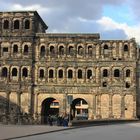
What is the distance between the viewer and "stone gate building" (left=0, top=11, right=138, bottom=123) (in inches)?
2505

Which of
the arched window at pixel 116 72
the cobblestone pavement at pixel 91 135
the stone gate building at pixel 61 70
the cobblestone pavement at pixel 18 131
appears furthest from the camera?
the arched window at pixel 116 72

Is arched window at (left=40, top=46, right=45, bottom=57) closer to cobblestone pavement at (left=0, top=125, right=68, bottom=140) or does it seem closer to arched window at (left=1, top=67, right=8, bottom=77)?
arched window at (left=1, top=67, right=8, bottom=77)

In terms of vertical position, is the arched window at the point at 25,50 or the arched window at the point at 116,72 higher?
the arched window at the point at 25,50

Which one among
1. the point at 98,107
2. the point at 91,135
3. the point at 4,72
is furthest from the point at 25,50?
the point at 91,135

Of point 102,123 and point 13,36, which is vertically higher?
point 13,36

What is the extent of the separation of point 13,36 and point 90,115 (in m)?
16.2

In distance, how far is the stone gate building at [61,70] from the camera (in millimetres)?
63625

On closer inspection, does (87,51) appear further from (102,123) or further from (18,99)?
(102,123)

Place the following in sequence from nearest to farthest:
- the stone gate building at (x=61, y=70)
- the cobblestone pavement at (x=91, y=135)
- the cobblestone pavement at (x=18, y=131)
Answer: the cobblestone pavement at (x=91, y=135) → the cobblestone pavement at (x=18, y=131) → the stone gate building at (x=61, y=70)

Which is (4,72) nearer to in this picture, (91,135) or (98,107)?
(98,107)

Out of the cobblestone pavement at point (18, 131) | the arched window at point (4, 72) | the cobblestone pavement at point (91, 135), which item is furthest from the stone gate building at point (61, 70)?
the cobblestone pavement at point (91, 135)

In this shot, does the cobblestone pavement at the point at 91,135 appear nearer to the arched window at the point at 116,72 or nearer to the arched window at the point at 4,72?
the arched window at the point at 116,72

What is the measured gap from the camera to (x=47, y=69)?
65000 millimetres

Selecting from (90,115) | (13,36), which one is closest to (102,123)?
(90,115)
